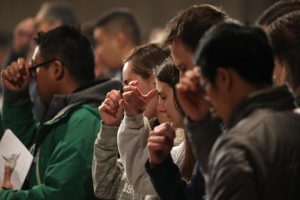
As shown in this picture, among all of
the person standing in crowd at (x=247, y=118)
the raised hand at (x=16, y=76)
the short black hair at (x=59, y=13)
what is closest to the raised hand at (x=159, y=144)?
the person standing in crowd at (x=247, y=118)

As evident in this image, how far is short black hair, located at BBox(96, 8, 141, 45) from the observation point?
16.9 feet

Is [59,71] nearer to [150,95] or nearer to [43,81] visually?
[43,81]

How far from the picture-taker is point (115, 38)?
5.16 m

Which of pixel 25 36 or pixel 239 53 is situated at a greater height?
pixel 239 53

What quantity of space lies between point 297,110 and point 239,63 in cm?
20

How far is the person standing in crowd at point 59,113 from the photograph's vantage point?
113 inches

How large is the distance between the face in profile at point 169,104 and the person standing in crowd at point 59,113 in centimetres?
52

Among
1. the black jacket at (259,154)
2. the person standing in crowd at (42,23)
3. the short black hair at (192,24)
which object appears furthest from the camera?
the person standing in crowd at (42,23)

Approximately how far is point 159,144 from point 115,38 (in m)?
3.05

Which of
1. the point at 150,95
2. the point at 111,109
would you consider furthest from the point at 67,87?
the point at 150,95

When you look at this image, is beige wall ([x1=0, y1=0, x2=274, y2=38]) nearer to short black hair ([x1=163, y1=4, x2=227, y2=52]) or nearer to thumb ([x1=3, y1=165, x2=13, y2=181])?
thumb ([x1=3, y1=165, x2=13, y2=181])

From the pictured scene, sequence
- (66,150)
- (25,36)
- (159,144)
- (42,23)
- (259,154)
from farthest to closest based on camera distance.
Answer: (25,36) < (42,23) < (66,150) < (159,144) < (259,154)

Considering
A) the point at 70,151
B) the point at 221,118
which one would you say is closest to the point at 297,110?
the point at 221,118

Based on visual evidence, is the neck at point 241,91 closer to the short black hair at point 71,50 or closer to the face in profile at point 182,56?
the face in profile at point 182,56
